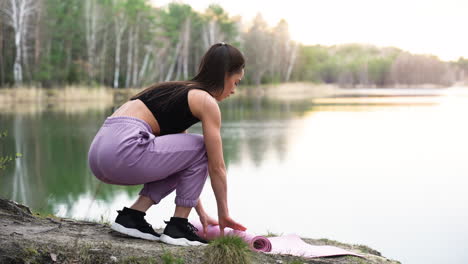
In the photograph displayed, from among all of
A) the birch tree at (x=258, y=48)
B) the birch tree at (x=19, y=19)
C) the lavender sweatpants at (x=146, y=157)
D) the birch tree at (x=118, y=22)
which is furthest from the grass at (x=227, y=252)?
the birch tree at (x=258, y=48)

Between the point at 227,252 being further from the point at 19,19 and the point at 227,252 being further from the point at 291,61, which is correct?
the point at 291,61

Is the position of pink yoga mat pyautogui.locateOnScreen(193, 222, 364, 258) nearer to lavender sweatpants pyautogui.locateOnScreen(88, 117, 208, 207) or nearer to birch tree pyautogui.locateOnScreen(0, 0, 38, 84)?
lavender sweatpants pyautogui.locateOnScreen(88, 117, 208, 207)

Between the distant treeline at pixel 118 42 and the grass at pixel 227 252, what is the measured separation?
23150 millimetres

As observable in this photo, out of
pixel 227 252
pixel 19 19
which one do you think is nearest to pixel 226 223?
pixel 227 252

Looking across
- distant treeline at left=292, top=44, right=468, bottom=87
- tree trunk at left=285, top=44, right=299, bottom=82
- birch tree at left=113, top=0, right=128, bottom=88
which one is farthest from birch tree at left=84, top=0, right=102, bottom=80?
distant treeline at left=292, top=44, right=468, bottom=87

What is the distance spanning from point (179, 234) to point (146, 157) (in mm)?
378

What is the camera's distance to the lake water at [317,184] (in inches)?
193

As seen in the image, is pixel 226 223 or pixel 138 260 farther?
pixel 226 223

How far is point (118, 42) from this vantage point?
29922 millimetres

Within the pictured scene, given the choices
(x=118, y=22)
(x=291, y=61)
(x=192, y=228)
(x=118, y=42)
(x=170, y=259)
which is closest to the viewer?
(x=170, y=259)

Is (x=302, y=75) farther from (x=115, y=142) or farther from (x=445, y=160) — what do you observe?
Answer: (x=115, y=142)

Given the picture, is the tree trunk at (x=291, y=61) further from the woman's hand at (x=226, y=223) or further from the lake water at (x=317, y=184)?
the woman's hand at (x=226, y=223)

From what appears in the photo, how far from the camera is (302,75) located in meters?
59.6

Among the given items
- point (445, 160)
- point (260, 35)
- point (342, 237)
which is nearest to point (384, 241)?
point (342, 237)
